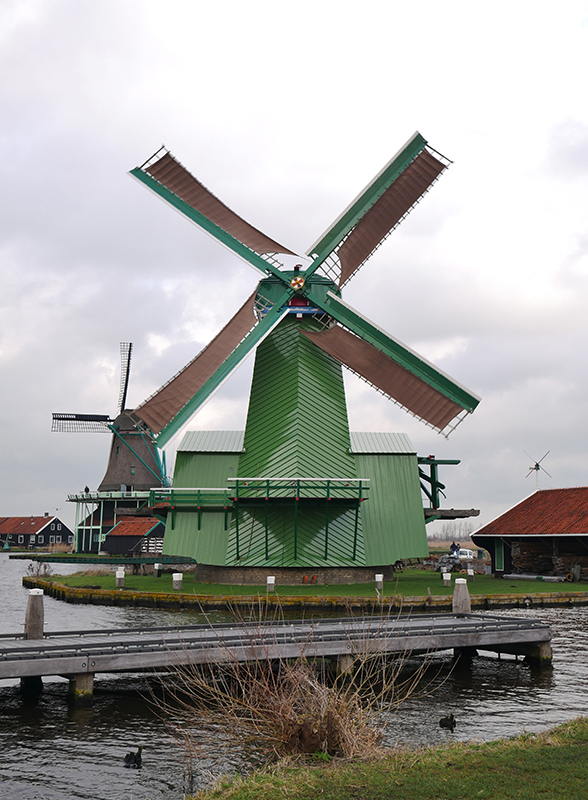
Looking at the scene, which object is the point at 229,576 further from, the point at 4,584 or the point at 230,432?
the point at 4,584

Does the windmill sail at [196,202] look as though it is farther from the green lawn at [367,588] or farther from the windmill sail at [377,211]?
the green lawn at [367,588]

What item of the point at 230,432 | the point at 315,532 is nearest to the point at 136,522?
the point at 230,432

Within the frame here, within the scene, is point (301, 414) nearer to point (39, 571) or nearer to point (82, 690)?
point (82, 690)

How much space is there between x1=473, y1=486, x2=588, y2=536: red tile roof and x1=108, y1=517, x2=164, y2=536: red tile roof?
32.5 meters

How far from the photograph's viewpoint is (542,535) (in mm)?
33062

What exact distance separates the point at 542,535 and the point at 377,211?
50.8ft

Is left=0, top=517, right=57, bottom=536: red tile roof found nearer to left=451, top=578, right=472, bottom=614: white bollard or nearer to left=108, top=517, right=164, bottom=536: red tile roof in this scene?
left=108, top=517, right=164, bottom=536: red tile roof

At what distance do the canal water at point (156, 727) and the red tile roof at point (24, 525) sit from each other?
93395 mm

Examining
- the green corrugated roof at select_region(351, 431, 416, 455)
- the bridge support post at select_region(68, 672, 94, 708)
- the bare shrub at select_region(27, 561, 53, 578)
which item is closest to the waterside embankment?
the green corrugated roof at select_region(351, 431, 416, 455)

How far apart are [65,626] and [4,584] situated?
69.0ft

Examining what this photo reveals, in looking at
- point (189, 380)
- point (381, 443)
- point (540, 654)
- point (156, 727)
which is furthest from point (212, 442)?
point (156, 727)

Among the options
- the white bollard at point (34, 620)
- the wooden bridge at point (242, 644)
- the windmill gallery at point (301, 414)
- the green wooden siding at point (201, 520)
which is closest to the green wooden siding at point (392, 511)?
the windmill gallery at point (301, 414)

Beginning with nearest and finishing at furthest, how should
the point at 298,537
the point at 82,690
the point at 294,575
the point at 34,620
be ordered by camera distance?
the point at 82,690, the point at 34,620, the point at 294,575, the point at 298,537

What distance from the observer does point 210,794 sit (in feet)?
23.4
